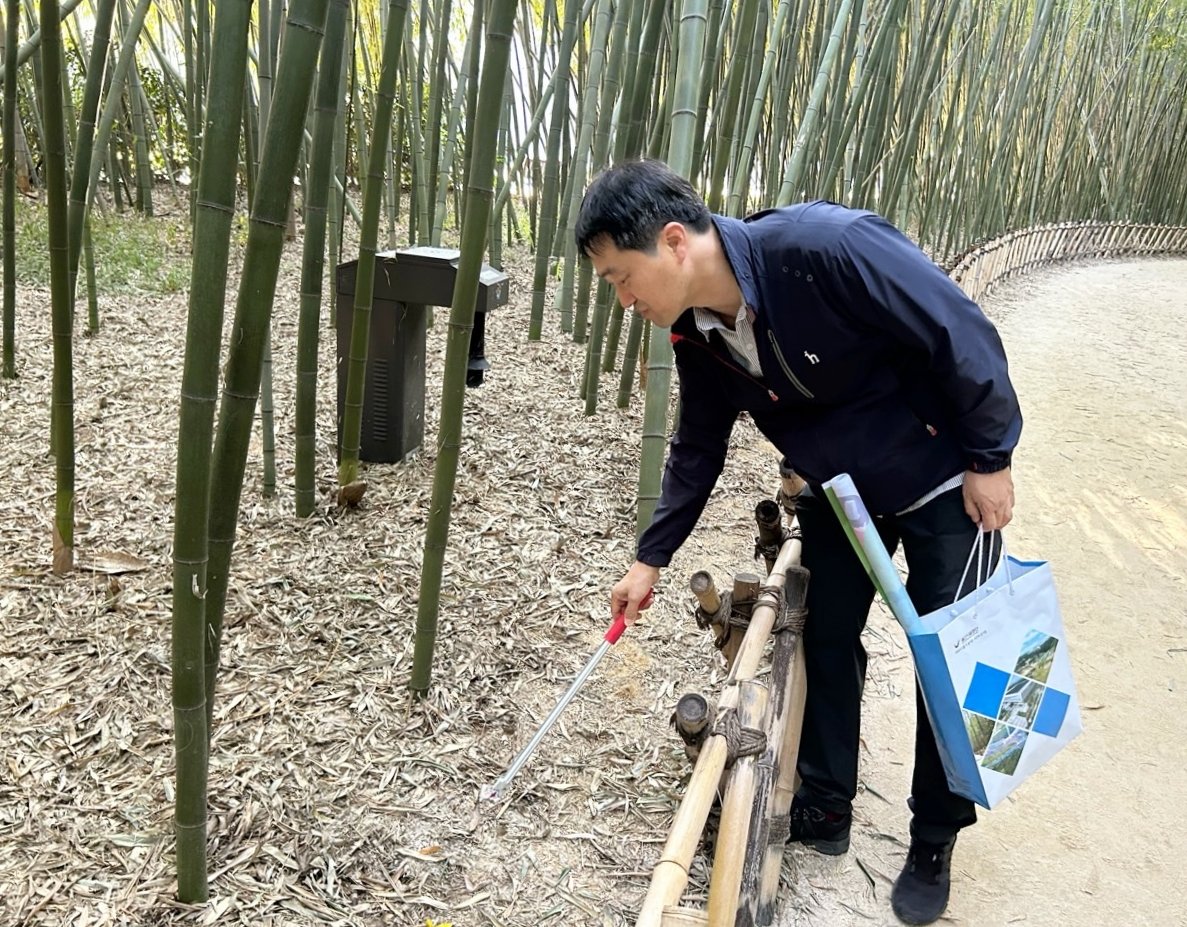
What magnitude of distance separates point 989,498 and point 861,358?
10.4 inches

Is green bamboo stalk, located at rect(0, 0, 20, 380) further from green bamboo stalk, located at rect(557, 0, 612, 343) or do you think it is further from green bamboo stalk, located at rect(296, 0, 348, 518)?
green bamboo stalk, located at rect(557, 0, 612, 343)

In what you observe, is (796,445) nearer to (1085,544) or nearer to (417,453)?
(417,453)

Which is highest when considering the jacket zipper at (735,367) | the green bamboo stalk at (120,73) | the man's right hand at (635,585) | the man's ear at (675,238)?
the green bamboo stalk at (120,73)

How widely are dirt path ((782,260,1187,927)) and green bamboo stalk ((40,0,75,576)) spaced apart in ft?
5.44

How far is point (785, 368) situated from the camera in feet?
4.13

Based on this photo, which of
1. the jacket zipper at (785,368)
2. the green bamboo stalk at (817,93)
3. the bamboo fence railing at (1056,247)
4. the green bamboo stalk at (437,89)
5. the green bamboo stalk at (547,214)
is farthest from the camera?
the bamboo fence railing at (1056,247)

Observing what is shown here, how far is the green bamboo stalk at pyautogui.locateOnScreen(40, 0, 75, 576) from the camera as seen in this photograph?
64.9 inches

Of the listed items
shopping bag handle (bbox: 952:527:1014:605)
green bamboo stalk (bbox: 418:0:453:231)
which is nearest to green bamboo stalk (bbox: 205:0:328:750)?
shopping bag handle (bbox: 952:527:1014:605)

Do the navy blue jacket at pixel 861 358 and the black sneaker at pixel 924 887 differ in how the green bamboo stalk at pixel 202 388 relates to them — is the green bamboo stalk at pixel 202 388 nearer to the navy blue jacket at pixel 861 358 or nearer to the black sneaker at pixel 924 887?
the navy blue jacket at pixel 861 358

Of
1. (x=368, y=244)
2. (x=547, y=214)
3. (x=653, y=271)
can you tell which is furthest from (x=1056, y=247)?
(x=653, y=271)

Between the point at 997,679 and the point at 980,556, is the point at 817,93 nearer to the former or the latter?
the point at 980,556

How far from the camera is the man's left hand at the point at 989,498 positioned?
125 cm

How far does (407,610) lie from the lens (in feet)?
6.79

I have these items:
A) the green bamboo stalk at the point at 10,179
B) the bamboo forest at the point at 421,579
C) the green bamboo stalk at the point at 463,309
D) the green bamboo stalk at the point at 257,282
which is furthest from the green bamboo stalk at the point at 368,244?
the green bamboo stalk at the point at 257,282
